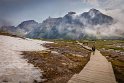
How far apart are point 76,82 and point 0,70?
9432 mm

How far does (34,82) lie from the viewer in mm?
19922

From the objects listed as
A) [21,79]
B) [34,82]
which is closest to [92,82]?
[34,82]

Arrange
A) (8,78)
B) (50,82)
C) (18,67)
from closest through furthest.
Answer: (8,78) → (50,82) → (18,67)

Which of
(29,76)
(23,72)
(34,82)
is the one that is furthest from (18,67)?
(34,82)

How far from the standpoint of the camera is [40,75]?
23.0 metres

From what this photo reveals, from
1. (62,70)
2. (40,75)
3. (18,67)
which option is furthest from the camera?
(62,70)

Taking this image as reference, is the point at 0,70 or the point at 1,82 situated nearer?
the point at 1,82

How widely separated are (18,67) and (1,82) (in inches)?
260

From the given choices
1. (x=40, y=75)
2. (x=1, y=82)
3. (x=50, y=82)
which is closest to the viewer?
(x=1, y=82)

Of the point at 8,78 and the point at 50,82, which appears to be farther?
the point at 50,82

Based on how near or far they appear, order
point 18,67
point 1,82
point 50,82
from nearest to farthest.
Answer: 1. point 1,82
2. point 50,82
3. point 18,67

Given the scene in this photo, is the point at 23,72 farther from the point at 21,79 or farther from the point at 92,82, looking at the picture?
the point at 92,82

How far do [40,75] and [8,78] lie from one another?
15.1 ft

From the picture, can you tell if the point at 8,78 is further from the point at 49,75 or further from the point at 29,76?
the point at 49,75
